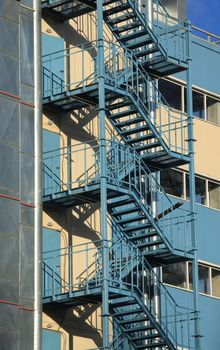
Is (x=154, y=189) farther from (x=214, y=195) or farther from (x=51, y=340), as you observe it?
(x=51, y=340)

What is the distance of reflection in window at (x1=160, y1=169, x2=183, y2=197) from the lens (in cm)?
4294

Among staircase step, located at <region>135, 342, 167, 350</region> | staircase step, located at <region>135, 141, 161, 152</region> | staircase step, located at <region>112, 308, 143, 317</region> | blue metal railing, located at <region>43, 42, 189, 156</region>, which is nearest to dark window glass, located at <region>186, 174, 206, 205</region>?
blue metal railing, located at <region>43, 42, 189, 156</region>

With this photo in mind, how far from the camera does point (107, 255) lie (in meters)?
35.3

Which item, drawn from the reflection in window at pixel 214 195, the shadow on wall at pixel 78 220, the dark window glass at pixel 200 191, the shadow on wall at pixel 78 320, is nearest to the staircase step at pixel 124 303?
the shadow on wall at pixel 78 320

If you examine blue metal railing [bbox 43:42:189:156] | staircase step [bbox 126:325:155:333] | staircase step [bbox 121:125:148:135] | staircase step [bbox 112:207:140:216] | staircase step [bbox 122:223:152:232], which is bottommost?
staircase step [bbox 126:325:155:333]

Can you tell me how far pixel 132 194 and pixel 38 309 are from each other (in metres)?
4.07

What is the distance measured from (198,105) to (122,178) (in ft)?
28.4

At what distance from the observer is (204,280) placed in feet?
143

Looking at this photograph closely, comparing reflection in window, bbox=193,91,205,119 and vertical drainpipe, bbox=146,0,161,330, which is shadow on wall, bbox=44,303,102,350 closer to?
vertical drainpipe, bbox=146,0,161,330

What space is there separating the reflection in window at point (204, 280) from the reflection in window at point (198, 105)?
548 centimetres

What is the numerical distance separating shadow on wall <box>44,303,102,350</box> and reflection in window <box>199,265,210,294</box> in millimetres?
6384

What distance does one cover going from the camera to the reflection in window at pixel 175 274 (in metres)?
41.8

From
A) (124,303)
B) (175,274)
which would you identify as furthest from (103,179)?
(175,274)

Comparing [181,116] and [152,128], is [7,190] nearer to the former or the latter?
[152,128]
